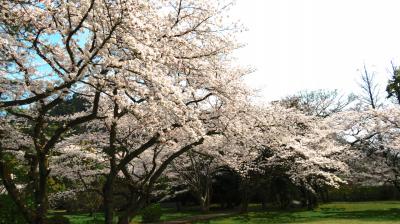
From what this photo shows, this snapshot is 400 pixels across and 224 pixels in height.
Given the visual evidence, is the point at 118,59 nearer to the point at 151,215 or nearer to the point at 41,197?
the point at 41,197

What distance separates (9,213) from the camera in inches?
565

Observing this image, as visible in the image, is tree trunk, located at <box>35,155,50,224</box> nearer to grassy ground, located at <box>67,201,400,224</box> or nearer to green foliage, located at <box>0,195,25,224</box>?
green foliage, located at <box>0,195,25,224</box>

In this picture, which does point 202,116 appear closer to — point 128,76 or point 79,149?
point 128,76

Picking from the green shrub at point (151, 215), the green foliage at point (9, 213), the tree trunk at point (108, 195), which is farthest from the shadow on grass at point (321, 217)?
the green foliage at point (9, 213)

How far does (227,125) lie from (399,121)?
66.0ft

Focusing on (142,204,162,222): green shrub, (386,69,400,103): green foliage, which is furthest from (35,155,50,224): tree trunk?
(386,69,400,103): green foliage

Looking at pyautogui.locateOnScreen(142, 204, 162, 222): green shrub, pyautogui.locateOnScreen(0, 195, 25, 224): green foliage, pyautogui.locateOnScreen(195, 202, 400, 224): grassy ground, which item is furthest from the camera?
pyautogui.locateOnScreen(142, 204, 162, 222): green shrub

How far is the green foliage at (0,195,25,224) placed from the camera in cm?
1428

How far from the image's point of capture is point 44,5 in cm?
705

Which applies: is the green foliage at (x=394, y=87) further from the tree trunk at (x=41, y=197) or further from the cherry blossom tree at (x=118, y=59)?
the tree trunk at (x=41, y=197)

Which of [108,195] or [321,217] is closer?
[108,195]

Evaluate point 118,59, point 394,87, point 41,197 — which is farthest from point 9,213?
point 394,87

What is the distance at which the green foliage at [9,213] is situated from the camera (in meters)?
14.3

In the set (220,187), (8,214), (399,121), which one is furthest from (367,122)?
(8,214)
